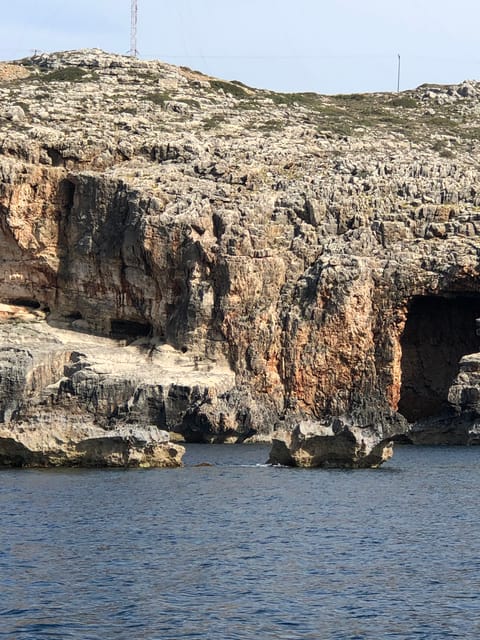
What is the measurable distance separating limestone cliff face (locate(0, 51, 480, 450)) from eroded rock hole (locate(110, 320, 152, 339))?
0.13 meters

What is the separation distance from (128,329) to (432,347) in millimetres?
21659

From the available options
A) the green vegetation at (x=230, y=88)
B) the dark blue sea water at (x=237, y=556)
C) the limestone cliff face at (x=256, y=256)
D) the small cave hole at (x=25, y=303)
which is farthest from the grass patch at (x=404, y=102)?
the dark blue sea water at (x=237, y=556)

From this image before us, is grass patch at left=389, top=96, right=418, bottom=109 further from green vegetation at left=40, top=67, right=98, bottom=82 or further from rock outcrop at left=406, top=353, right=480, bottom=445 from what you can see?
rock outcrop at left=406, top=353, right=480, bottom=445

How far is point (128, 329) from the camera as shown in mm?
102188

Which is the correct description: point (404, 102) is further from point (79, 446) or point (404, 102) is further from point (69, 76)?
point (79, 446)

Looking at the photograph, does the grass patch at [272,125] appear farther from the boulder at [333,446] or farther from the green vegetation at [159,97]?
the boulder at [333,446]

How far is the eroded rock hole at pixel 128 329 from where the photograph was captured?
10153 centimetres

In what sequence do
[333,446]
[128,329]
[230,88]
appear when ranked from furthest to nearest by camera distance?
[230,88] < [128,329] < [333,446]

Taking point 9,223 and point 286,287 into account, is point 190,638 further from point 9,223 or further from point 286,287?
point 9,223

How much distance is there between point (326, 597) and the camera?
3609cm

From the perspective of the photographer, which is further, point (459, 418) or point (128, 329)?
point (128, 329)

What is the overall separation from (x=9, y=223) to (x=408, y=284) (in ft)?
93.2

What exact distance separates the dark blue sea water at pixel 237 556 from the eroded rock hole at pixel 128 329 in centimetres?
3715

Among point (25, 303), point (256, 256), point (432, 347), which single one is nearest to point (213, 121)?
point (25, 303)
